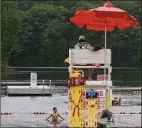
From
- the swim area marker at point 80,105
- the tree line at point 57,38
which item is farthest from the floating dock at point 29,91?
the tree line at point 57,38

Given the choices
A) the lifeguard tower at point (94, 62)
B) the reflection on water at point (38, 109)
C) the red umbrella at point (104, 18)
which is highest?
the red umbrella at point (104, 18)

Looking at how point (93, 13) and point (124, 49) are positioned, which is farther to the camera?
point (124, 49)

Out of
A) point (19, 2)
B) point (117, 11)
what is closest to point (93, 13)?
point (117, 11)

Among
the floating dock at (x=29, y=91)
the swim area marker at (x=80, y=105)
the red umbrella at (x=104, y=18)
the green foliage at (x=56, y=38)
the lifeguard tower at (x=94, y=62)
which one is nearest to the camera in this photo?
the swim area marker at (x=80, y=105)

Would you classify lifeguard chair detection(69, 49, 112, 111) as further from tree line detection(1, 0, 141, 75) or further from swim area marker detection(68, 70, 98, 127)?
tree line detection(1, 0, 141, 75)

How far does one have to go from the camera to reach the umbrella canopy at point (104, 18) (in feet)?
43.6

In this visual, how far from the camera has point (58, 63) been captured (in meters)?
96.9

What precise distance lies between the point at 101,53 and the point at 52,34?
79056mm

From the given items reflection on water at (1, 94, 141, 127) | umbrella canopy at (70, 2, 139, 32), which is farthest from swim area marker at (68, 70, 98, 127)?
reflection on water at (1, 94, 141, 127)

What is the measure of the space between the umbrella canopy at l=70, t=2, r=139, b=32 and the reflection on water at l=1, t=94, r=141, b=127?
255 inches

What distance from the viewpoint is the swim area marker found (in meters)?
12.3

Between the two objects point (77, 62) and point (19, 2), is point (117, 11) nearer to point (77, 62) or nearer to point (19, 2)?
point (77, 62)

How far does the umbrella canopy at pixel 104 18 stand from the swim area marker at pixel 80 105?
179cm

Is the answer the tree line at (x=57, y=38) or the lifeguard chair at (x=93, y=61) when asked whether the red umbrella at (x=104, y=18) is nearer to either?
the lifeguard chair at (x=93, y=61)
